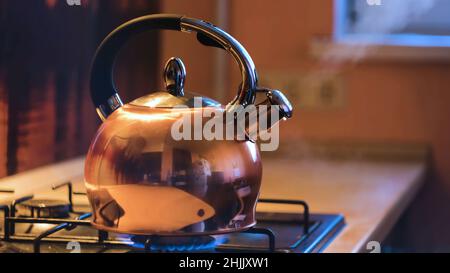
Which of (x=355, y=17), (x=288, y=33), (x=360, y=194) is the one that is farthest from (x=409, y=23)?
(x=360, y=194)

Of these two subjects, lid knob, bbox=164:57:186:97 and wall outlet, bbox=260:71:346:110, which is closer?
lid knob, bbox=164:57:186:97

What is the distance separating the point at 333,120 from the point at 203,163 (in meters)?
1.22

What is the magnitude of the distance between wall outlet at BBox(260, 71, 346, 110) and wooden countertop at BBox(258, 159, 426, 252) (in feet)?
0.50

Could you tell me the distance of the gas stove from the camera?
0.88 metres

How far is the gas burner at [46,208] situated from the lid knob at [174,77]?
248 mm

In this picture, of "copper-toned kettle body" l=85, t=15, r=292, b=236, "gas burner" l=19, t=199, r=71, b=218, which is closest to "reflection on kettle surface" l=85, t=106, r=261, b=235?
"copper-toned kettle body" l=85, t=15, r=292, b=236

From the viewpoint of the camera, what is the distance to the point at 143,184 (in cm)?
83

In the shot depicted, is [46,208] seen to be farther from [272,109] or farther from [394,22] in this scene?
[394,22]

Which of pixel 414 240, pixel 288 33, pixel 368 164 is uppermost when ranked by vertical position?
pixel 288 33

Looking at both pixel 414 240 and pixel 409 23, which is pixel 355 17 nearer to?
pixel 409 23

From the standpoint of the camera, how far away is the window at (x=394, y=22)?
1979 mm

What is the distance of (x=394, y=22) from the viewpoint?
6.52 ft

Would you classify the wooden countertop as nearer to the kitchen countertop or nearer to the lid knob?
the kitchen countertop

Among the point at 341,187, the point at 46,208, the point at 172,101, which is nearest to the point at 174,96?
the point at 172,101
